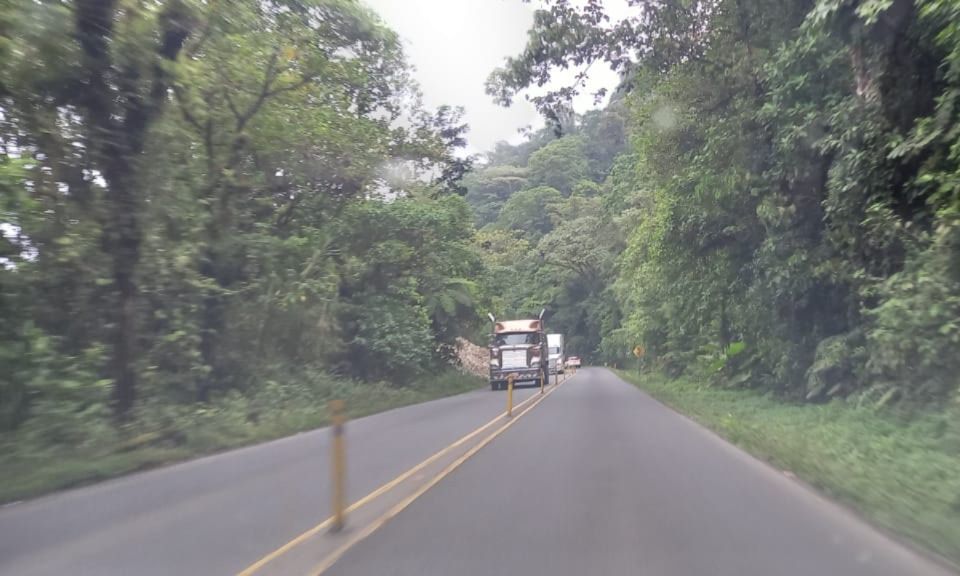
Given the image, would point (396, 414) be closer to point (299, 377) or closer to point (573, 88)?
point (299, 377)

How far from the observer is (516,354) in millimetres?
40406

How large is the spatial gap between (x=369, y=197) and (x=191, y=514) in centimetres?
2224

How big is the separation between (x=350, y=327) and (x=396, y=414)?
8414 millimetres

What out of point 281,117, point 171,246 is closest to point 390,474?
point 171,246

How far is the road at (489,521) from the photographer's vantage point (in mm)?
7129

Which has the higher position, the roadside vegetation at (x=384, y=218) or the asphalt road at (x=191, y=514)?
the roadside vegetation at (x=384, y=218)

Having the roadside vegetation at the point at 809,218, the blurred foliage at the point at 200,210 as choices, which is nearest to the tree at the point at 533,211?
the roadside vegetation at the point at 809,218

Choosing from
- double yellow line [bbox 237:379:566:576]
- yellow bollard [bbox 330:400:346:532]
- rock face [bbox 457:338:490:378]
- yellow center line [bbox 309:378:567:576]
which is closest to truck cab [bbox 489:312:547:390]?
rock face [bbox 457:338:490:378]

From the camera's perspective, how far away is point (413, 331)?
33.3 m

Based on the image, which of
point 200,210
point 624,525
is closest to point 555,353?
point 200,210

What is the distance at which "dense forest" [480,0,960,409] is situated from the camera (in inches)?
545

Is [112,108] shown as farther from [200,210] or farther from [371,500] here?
[371,500]

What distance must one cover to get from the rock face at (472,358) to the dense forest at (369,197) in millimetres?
10166

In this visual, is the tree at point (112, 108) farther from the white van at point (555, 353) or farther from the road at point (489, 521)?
the white van at point (555, 353)
